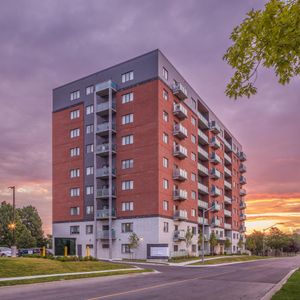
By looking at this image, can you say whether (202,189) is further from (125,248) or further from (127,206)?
(125,248)

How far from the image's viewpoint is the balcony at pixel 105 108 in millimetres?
62047

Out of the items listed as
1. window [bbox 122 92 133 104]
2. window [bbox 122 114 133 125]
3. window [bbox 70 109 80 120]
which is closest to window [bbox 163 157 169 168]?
window [bbox 122 114 133 125]

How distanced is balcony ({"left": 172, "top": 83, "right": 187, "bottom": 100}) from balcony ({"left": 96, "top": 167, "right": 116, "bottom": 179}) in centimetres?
1599

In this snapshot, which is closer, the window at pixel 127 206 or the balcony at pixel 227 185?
the window at pixel 127 206

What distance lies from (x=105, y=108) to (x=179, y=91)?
12.2 meters

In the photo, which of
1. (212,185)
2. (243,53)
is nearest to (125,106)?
(212,185)

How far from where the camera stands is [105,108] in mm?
62250

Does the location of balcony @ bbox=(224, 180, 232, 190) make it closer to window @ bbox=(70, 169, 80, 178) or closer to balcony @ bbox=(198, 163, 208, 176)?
balcony @ bbox=(198, 163, 208, 176)

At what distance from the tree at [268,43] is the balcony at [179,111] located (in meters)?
56.0

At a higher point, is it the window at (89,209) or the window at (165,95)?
the window at (165,95)

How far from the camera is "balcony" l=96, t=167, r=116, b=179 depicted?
60834 millimetres

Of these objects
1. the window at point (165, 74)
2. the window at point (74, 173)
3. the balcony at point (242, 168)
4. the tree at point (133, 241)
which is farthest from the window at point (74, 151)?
the balcony at point (242, 168)

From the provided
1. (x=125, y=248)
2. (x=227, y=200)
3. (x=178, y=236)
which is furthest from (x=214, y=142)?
(x=125, y=248)

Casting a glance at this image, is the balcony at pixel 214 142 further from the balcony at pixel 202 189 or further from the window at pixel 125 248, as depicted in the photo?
the window at pixel 125 248
